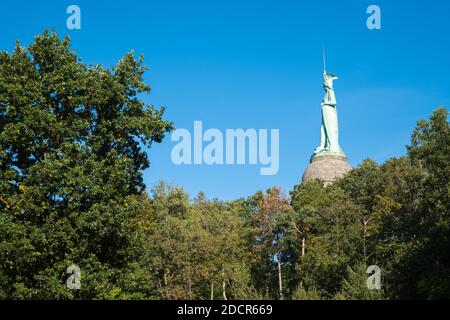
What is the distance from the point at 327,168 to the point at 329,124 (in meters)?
4.87

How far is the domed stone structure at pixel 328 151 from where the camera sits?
2148 inches

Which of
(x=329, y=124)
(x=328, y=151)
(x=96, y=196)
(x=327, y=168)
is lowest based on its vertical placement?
(x=96, y=196)

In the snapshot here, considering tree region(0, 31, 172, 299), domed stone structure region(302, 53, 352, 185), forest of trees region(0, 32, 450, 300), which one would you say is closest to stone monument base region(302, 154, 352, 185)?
domed stone structure region(302, 53, 352, 185)

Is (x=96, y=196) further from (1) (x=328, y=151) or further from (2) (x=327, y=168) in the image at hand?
(1) (x=328, y=151)

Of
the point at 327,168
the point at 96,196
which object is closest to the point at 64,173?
the point at 96,196

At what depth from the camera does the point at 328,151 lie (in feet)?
185

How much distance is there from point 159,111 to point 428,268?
13711mm

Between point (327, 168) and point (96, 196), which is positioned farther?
point (327, 168)

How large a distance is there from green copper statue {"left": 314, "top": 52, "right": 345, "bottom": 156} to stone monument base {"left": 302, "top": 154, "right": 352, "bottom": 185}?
0.49 meters

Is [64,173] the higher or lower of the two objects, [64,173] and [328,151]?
the lower

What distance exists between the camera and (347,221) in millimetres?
38344

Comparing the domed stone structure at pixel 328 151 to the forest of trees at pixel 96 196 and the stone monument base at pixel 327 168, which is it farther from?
the forest of trees at pixel 96 196

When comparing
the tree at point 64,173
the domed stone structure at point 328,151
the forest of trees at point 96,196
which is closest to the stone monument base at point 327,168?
the domed stone structure at point 328,151
